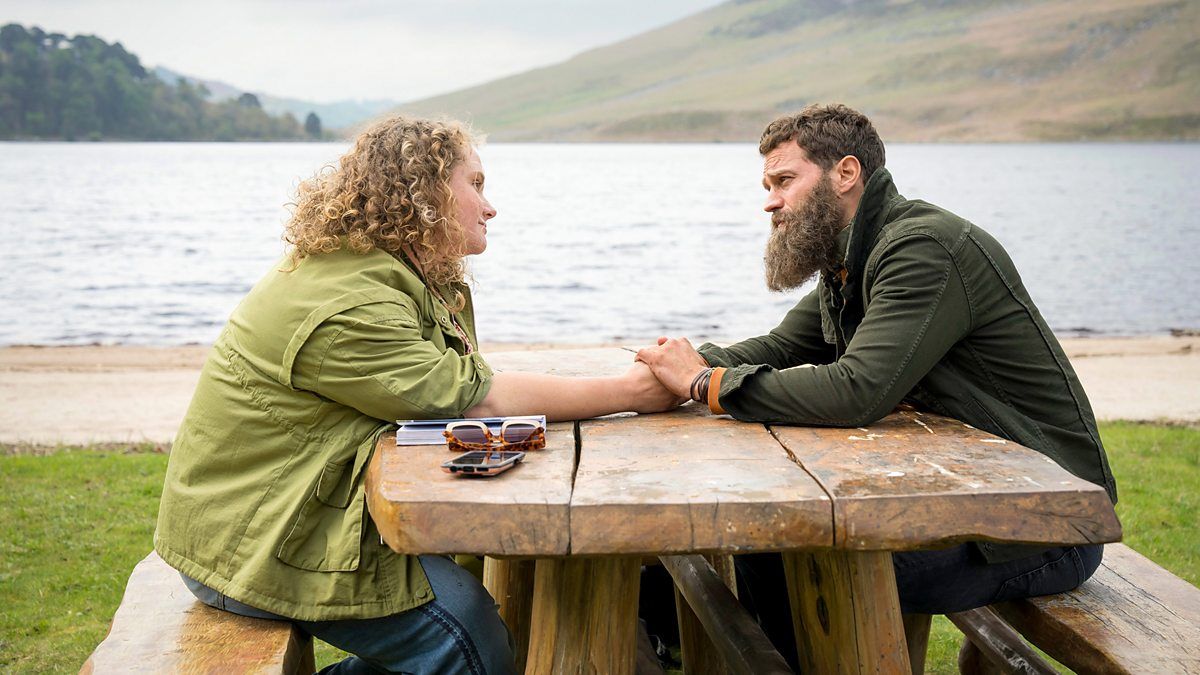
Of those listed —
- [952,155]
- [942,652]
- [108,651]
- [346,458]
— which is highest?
[346,458]

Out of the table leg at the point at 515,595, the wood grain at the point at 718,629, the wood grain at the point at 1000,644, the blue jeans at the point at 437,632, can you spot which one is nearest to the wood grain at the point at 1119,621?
the wood grain at the point at 1000,644

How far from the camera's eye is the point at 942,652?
5.07 meters

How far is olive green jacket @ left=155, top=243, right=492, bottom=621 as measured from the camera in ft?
9.44

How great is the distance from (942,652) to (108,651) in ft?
11.6

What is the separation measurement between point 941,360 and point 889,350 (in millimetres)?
346

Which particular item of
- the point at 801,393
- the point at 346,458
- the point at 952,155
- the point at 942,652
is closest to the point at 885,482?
the point at 801,393

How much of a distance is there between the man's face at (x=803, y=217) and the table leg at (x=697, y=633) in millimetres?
1286

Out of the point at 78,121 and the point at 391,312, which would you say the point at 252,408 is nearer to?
the point at 391,312

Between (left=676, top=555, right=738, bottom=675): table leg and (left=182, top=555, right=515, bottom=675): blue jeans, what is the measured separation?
4.97ft

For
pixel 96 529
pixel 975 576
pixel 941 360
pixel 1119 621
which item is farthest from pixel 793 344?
pixel 96 529

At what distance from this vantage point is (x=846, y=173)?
370 centimetres

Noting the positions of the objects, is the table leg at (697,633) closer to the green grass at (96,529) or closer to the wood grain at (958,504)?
the green grass at (96,529)

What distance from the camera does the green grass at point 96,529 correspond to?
505 cm

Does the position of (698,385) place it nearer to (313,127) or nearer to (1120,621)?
(1120,621)
